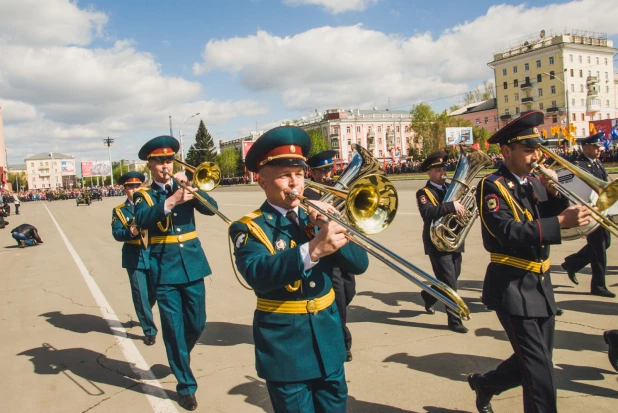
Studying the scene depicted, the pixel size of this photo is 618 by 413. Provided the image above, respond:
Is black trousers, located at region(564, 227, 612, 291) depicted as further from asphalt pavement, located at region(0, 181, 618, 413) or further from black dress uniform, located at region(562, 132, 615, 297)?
asphalt pavement, located at region(0, 181, 618, 413)

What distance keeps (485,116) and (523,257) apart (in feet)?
320

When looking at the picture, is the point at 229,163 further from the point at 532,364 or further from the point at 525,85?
the point at 532,364

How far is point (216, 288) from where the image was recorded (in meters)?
8.46

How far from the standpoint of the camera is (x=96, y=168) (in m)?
88.8

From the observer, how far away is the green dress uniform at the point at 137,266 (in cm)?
611

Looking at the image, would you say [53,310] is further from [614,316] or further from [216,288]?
[614,316]

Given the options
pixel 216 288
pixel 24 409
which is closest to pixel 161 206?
pixel 24 409

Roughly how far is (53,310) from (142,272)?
2397 millimetres

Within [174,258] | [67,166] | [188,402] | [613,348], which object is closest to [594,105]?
[613,348]

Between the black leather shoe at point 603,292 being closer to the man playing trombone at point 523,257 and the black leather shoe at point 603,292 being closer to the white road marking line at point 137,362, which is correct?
the man playing trombone at point 523,257

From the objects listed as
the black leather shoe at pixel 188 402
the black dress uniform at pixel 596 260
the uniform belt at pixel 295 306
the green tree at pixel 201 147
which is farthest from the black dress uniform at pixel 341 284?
the green tree at pixel 201 147

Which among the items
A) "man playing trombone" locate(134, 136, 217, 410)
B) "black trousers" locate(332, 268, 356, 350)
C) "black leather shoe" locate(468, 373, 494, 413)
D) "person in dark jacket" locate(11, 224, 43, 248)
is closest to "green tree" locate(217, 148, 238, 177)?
"person in dark jacket" locate(11, 224, 43, 248)

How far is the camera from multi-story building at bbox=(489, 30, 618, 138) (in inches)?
3157

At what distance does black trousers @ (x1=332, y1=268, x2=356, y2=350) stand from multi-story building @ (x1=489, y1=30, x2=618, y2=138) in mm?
85256
